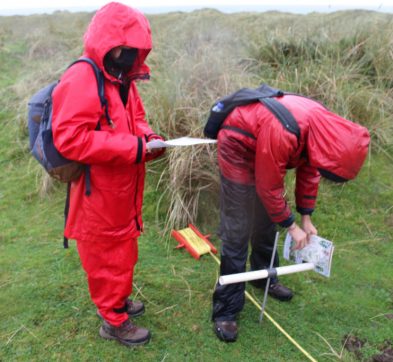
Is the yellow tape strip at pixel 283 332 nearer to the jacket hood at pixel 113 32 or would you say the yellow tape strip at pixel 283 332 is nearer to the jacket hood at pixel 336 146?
the jacket hood at pixel 336 146

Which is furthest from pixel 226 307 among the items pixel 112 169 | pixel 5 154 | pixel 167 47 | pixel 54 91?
pixel 167 47

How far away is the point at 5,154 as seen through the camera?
5.86 meters

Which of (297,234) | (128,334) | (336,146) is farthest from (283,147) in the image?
(128,334)

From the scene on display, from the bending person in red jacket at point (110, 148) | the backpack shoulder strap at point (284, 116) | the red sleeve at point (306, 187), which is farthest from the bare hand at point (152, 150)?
the red sleeve at point (306, 187)

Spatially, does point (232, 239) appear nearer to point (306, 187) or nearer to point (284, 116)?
point (306, 187)

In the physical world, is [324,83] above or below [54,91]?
below

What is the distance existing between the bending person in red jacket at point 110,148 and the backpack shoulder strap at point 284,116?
2.23ft

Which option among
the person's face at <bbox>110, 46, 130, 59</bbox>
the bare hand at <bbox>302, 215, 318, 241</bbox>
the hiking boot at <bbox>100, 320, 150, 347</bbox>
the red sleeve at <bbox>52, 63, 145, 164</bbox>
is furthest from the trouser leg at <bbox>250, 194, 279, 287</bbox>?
the person's face at <bbox>110, 46, 130, 59</bbox>

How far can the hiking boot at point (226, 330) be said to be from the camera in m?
2.74

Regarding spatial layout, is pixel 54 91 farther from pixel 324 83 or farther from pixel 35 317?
pixel 324 83

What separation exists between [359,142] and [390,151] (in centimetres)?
308

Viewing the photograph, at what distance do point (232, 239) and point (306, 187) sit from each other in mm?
547

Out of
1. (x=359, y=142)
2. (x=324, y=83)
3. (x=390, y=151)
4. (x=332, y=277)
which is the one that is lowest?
(x=332, y=277)

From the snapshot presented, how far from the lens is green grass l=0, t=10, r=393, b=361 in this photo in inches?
109
